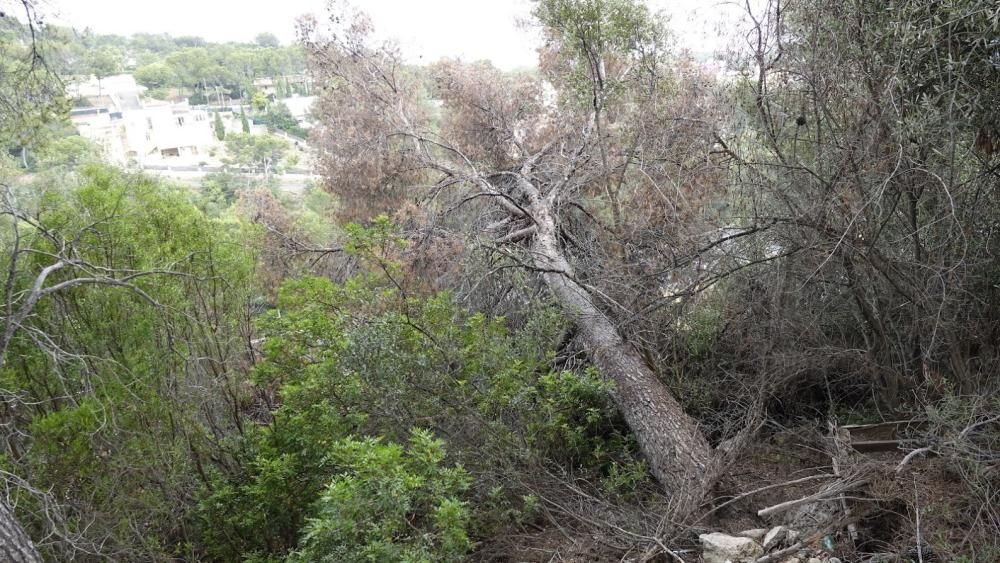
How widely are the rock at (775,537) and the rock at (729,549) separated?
45 millimetres

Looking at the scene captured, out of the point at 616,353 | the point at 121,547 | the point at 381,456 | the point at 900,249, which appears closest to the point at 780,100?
the point at 900,249

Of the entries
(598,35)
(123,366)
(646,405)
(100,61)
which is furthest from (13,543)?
(100,61)

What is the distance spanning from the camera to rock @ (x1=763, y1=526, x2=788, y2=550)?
12.5ft

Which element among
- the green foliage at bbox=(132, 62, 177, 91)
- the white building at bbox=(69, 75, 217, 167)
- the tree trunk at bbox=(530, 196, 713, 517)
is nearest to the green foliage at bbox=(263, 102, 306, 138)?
the white building at bbox=(69, 75, 217, 167)

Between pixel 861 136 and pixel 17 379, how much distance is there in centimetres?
573

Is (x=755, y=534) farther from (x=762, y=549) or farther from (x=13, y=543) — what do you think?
(x=13, y=543)

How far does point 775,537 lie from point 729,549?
0.28m

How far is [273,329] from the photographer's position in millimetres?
5039

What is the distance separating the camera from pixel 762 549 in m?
3.81

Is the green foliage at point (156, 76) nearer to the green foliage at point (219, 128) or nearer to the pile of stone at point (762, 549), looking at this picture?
the green foliage at point (219, 128)

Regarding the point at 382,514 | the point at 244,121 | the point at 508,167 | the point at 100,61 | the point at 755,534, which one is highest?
the point at 244,121

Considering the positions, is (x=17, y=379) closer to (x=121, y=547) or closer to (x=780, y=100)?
(x=121, y=547)

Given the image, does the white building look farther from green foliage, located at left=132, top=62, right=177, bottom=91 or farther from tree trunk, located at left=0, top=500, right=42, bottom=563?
tree trunk, located at left=0, top=500, right=42, bottom=563

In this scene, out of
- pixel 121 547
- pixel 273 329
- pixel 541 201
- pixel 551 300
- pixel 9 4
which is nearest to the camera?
pixel 9 4
